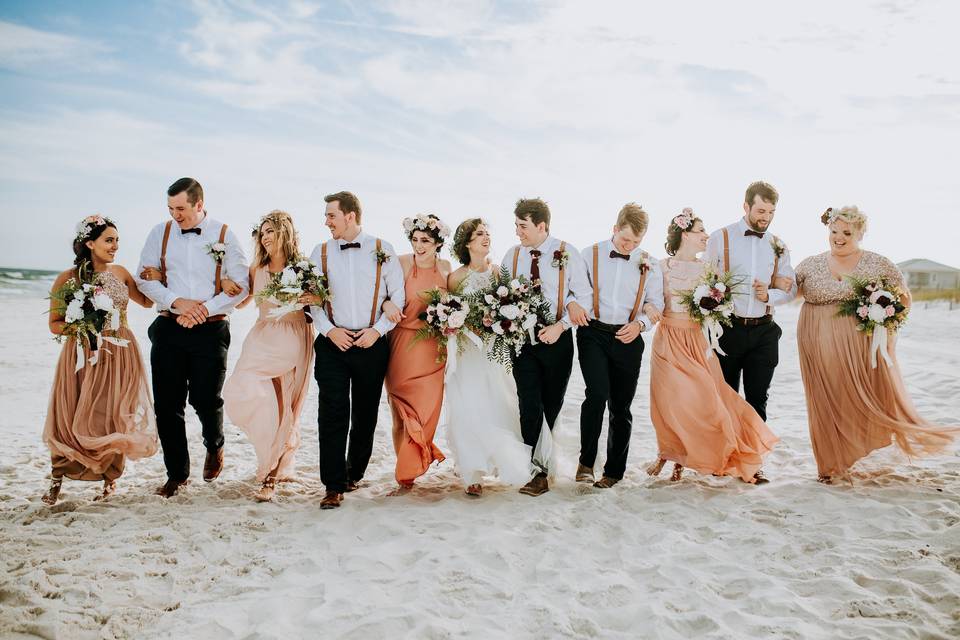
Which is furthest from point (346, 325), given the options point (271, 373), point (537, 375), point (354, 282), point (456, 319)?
point (537, 375)

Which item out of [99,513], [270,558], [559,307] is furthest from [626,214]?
[99,513]

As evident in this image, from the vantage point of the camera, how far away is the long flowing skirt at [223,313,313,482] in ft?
19.7

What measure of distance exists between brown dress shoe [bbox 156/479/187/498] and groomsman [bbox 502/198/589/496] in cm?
309

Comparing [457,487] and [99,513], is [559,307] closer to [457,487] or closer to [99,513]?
[457,487]

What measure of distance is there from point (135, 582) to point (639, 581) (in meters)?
3.15

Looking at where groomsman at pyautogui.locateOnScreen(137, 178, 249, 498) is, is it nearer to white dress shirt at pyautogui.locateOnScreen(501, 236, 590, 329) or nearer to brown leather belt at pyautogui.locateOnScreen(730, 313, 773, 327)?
white dress shirt at pyautogui.locateOnScreen(501, 236, 590, 329)

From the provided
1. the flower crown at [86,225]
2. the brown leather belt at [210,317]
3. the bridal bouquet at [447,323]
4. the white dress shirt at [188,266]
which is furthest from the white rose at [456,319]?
the flower crown at [86,225]

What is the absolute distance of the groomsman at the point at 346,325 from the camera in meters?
5.83

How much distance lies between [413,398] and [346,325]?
89 cm

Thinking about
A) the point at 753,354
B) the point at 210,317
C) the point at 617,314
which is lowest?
the point at 753,354

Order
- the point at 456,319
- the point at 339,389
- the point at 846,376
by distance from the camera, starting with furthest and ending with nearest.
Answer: the point at 846,376 → the point at 339,389 → the point at 456,319

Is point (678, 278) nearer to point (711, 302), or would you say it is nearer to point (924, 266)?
point (711, 302)

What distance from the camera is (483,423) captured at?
6.04m

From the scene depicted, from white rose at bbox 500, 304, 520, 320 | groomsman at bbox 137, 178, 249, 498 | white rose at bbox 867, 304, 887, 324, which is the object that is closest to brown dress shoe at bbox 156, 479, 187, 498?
groomsman at bbox 137, 178, 249, 498
